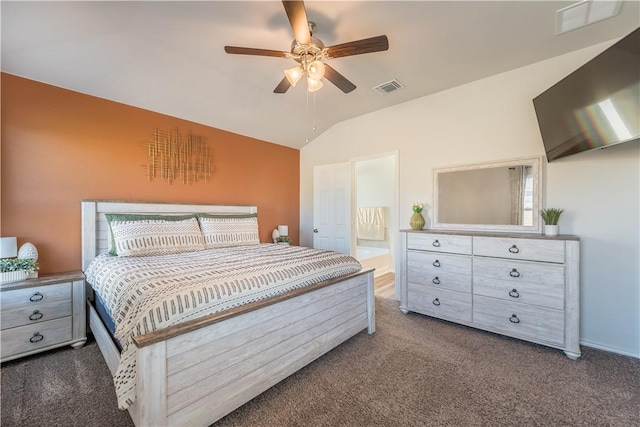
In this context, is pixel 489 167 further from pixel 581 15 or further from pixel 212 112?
pixel 212 112

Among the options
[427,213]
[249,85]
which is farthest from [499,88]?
[249,85]

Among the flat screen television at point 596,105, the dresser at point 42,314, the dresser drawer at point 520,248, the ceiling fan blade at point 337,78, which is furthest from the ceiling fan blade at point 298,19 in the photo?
the dresser at point 42,314

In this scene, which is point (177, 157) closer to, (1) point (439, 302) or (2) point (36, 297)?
(2) point (36, 297)

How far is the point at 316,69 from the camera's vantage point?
80.4 inches

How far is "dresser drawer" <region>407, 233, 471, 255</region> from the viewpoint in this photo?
2.73 metres

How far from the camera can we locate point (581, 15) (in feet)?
6.55

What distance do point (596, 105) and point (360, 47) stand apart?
167 centimetres

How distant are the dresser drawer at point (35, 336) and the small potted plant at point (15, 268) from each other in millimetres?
400

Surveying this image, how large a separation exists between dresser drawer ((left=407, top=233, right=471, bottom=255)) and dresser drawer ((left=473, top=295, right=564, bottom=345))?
1.63 feet

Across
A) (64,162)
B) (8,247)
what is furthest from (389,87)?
(8,247)

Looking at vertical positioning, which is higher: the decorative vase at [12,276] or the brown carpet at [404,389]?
the decorative vase at [12,276]

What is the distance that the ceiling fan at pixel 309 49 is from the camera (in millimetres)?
1678

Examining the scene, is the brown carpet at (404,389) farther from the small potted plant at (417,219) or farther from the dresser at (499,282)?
the small potted plant at (417,219)

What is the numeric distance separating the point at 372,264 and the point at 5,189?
4813 millimetres
